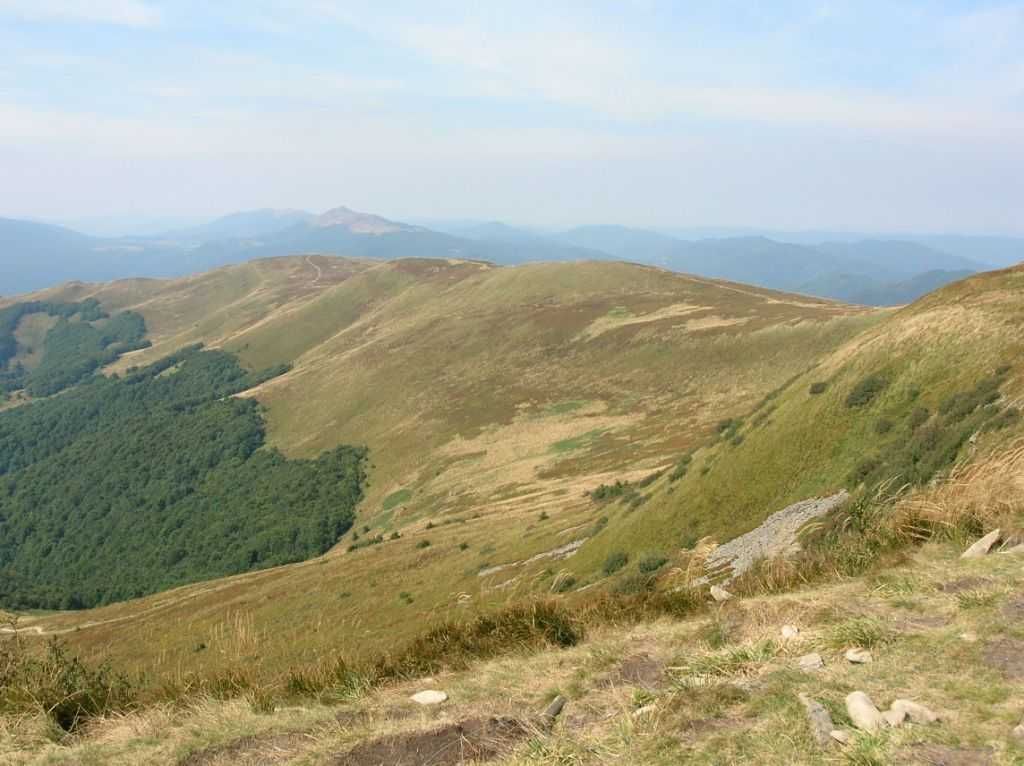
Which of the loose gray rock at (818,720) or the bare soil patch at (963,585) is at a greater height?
the bare soil patch at (963,585)

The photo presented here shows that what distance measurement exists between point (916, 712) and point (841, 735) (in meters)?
0.66

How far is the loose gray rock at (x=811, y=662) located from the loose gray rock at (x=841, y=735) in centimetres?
126

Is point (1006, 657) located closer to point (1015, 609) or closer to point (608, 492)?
point (1015, 609)

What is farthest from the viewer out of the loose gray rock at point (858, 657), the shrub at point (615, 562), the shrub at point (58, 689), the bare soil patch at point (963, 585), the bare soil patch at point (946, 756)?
the shrub at point (615, 562)

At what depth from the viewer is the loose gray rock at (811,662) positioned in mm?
5617

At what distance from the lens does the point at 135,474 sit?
13000 centimetres

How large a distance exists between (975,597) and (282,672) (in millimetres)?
7589

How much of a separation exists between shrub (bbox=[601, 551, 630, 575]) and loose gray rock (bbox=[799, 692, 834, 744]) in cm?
1779

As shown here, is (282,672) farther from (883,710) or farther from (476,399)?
(476,399)

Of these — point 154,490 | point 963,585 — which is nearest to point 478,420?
point 963,585

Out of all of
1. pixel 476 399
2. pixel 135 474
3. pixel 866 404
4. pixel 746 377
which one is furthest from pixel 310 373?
pixel 866 404

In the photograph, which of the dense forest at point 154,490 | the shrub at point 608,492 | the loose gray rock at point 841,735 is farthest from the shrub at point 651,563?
the dense forest at point 154,490

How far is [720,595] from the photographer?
8.08m

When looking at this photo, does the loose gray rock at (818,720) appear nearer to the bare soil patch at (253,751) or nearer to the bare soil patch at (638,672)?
the bare soil patch at (638,672)
